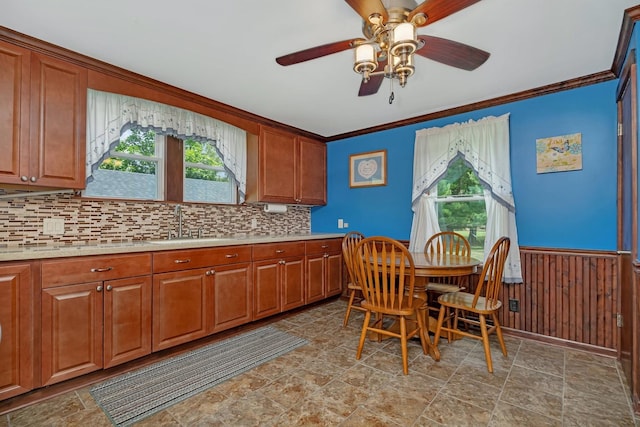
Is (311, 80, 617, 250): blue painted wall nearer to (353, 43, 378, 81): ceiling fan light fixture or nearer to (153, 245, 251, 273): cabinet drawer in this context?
(353, 43, 378, 81): ceiling fan light fixture

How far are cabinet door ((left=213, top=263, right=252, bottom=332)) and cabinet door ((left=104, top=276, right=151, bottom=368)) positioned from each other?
57cm

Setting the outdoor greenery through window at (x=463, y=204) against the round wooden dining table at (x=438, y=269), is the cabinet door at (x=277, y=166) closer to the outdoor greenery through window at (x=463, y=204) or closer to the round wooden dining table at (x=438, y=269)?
the outdoor greenery through window at (x=463, y=204)

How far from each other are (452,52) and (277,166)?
7.89 ft

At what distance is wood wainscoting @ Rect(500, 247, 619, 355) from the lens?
8.30 ft

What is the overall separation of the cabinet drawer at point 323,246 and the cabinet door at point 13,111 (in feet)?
8.37

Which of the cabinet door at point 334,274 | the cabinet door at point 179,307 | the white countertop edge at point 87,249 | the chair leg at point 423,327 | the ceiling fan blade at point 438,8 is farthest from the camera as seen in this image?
the cabinet door at point 334,274

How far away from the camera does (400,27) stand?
1.52 m

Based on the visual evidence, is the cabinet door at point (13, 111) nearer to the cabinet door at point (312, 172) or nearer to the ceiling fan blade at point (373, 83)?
the ceiling fan blade at point (373, 83)

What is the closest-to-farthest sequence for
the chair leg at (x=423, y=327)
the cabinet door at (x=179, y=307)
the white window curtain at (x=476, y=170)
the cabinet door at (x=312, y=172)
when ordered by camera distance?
the cabinet door at (x=179, y=307)
the chair leg at (x=423, y=327)
the white window curtain at (x=476, y=170)
the cabinet door at (x=312, y=172)

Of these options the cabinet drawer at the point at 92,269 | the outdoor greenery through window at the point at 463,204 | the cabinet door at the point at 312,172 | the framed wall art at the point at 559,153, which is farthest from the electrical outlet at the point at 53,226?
the framed wall art at the point at 559,153

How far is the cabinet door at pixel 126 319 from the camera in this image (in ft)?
6.92

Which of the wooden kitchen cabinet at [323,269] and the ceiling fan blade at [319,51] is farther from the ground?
the ceiling fan blade at [319,51]

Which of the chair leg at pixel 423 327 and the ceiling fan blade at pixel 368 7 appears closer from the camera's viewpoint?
the ceiling fan blade at pixel 368 7

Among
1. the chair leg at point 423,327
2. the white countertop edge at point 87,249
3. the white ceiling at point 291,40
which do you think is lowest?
the chair leg at point 423,327
